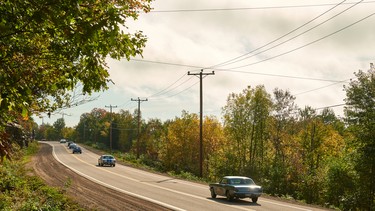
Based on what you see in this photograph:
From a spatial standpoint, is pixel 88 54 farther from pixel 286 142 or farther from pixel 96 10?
pixel 286 142

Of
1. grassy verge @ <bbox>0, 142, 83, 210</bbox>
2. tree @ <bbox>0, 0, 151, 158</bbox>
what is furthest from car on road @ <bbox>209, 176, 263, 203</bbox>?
tree @ <bbox>0, 0, 151, 158</bbox>

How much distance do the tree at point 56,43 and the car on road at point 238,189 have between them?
1466 cm

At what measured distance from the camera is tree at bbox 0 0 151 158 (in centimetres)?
507

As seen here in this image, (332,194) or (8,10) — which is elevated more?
(8,10)

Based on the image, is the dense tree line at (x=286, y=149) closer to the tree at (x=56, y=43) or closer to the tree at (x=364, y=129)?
the tree at (x=364, y=129)

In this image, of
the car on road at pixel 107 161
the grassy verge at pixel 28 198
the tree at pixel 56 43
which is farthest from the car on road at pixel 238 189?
the car on road at pixel 107 161

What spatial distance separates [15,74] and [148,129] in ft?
370

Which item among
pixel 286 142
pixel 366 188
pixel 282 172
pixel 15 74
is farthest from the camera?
pixel 286 142

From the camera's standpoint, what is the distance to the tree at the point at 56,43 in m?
5.07

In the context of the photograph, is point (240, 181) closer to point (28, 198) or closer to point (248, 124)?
point (28, 198)

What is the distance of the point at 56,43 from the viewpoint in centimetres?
660

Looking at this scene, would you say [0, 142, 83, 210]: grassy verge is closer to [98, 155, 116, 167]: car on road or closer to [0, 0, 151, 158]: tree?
[0, 0, 151, 158]: tree

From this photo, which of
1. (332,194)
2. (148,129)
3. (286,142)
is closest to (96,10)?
(332,194)

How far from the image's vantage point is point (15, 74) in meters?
5.62
